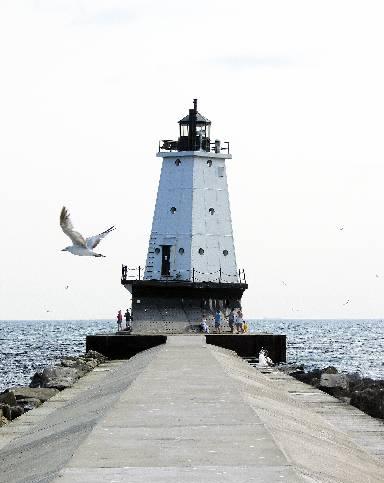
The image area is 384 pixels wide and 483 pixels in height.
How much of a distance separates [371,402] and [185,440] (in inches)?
453

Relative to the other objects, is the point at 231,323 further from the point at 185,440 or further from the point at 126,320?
the point at 185,440

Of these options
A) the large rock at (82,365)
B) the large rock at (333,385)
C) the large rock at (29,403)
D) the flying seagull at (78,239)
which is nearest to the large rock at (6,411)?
the large rock at (29,403)

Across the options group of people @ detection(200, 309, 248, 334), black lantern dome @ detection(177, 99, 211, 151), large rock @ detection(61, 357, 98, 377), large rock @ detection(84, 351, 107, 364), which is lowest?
large rock @ detection(61, 357, 98, 377)

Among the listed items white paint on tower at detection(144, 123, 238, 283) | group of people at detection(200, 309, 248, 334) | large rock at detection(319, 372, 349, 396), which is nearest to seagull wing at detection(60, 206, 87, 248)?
large rock at detection(319, 372, 349, 396)

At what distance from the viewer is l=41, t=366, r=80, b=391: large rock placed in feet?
81.6

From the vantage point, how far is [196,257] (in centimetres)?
4791

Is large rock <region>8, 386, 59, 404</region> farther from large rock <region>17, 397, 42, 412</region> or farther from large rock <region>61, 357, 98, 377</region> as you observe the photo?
large rock <region>61, 357, 98, 377</region>

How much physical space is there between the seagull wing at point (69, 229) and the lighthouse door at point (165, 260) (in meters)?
31.8

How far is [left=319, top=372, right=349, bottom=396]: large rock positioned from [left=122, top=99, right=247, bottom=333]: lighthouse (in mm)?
16995

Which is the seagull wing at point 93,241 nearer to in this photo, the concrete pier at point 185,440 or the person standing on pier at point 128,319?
the concrete pier at point 185,440

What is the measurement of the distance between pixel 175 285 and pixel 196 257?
12.0 ft

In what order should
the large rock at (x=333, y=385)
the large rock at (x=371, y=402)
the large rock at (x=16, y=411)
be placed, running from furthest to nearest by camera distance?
the large rock at (x=333, y=385) → the large rock at (x=371, y=402) → the large rock at (x=16, y=411)

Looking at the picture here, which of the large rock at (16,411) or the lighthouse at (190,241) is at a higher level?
the lighthouse at (190,241)

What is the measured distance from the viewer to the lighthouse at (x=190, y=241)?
4469 centimetres
